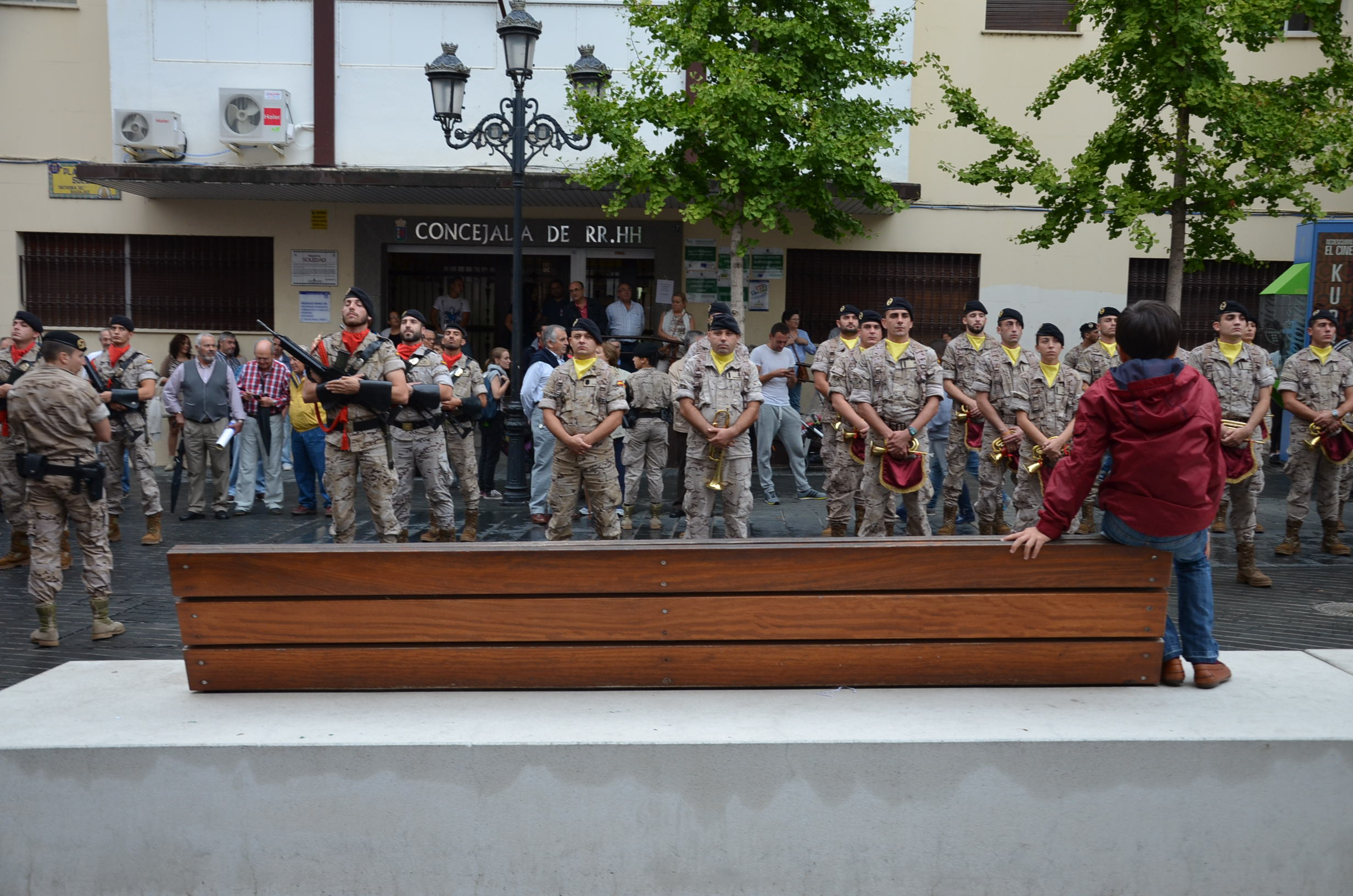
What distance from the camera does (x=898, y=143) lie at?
648 inches

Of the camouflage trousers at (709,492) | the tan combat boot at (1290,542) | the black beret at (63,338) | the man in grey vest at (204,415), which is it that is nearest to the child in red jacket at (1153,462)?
the camouflage trousers at (709,492)

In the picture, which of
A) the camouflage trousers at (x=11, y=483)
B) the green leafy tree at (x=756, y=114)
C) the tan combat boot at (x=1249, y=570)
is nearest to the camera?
the tan combat boot at (x=1249, y=570)

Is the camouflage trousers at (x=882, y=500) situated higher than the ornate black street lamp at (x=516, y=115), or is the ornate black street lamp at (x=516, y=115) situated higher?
the ornate black street lamp at (x=516, y=115)

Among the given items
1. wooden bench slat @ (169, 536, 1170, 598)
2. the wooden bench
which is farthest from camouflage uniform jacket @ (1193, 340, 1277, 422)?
wooden bench slat @ (169, 536, 1170, 598)

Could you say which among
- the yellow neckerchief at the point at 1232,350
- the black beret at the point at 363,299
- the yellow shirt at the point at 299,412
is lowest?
the yellow shirt at the point at 299,412

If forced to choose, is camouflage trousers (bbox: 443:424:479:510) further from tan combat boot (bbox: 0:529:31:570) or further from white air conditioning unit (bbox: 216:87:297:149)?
white air conditioning unit (bbox: 216:87:297:149)

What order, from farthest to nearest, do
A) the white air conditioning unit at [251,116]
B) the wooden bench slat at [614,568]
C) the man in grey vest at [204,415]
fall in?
1. the white air conditioning unit at [251,116]
2. the man in grey vest at [204,415]
3. the wooden bench slat at [614,568]

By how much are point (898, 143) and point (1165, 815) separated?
46.1ft

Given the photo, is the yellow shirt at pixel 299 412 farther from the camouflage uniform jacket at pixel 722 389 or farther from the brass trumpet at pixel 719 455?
the brass trumpet at pixel 719 455

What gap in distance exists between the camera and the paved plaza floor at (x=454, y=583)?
7012 millimetres

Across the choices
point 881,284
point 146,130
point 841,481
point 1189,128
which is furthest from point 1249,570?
point 146,130

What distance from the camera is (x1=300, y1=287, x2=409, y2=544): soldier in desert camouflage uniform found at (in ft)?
26.6

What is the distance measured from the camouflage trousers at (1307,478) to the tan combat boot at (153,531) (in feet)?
33.0

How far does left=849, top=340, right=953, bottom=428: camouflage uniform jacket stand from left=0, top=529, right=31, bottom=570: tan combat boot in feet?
23.1
